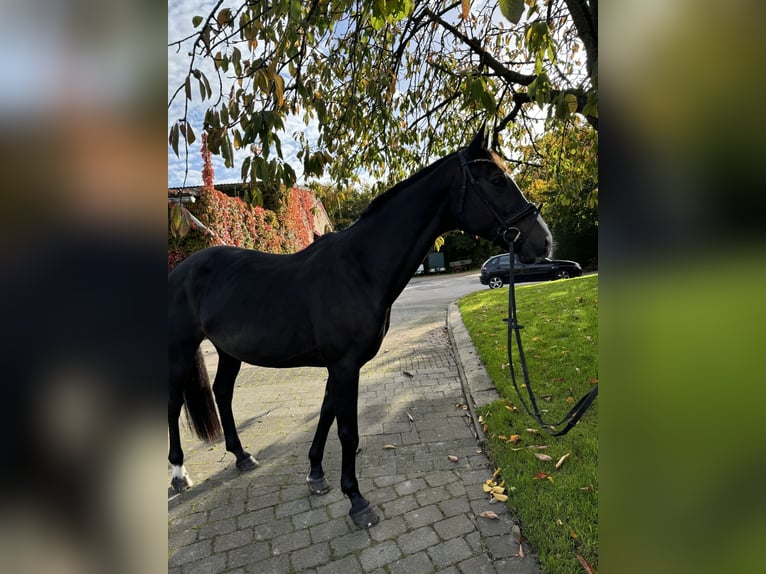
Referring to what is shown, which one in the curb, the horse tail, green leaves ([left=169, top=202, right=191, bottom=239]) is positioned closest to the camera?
green leaves ([left=169, top=202, right=191, bottom=239])

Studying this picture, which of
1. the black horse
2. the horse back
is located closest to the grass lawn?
the black horse

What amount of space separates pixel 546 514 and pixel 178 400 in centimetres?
293

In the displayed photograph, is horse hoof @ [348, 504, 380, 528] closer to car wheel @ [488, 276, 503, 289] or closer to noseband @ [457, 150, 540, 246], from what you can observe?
noseband @ [457, 150, 540, 246]

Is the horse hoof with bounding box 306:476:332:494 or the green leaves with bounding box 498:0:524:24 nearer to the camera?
the green leaves with bounding box 498:0:524:24

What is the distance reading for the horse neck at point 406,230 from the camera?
2.61 m

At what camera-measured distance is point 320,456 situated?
10.1ft

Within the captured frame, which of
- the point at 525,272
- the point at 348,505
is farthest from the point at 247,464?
the point at 525,272

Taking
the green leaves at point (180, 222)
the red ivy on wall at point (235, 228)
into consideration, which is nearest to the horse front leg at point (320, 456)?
the green leaves at point (180, 222)

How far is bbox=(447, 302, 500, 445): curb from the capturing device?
4.25m

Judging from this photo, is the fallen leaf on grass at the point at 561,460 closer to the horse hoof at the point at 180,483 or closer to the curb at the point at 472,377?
the curb at the point at 472,377

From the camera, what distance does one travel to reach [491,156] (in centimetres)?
252

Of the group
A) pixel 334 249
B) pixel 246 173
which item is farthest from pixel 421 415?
pixel 246 173

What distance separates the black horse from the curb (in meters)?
1.64
